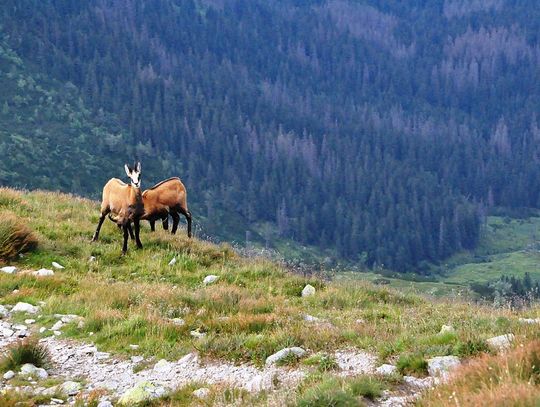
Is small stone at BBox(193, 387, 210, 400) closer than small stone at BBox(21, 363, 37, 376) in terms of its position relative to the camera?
Yes

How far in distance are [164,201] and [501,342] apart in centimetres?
1223

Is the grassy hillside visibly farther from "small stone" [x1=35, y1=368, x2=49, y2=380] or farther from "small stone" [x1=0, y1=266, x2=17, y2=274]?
"small stone" [x1=35, y1=368, x2=49, y2=380]

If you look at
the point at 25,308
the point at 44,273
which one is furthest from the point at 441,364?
the point at 44,273

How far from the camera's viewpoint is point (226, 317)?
1013cm

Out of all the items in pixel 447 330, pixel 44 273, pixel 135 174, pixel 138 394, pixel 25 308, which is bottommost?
pixel 44 273

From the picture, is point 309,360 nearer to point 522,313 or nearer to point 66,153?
point 522,313

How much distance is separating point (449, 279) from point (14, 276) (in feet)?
Answer: 525

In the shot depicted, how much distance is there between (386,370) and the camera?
7395mm

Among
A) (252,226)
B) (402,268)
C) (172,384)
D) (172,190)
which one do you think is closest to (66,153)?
(252,226)

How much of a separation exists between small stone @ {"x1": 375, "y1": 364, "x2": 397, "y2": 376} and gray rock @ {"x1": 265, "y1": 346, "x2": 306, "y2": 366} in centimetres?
120

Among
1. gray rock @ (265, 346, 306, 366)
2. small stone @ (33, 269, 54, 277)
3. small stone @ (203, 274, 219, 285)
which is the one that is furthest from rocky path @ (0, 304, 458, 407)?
small stone @ (203, 274, 219, 285)

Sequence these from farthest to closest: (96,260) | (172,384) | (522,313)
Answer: (96,260) < (522,313) < (172,384)

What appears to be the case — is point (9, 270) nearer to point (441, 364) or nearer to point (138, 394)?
point (138, 394)

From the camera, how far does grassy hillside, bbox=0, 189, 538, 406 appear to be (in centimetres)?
857
